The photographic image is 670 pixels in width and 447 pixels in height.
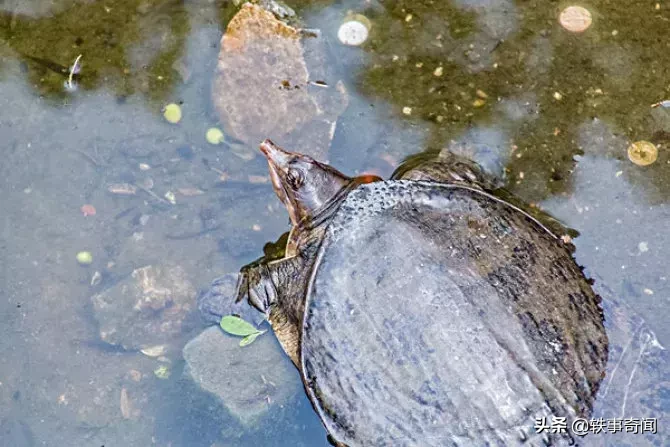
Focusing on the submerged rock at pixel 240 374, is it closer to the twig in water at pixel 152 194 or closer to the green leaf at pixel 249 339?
the green leaf at pixel 249 339

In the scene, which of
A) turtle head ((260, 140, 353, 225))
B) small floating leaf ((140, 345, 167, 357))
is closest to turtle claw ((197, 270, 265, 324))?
small floating leaf ((140, 345, 167, 357))

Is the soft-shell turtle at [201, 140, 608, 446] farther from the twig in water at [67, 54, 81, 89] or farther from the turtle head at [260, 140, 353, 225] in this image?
the twig in water at [67, 54, 81, 89]

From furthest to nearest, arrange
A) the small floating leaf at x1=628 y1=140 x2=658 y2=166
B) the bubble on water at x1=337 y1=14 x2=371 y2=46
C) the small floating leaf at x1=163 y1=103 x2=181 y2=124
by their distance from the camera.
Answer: the bubble on water at x1=337 y1=14 x2=371 y2=46 < the small floating leaf at x1=163 y1=103 x2=181 y2=124 < the small floating leaf at x1=628 y1=140 x2=658 y2=166

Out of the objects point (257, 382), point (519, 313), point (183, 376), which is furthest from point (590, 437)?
point (183, 376)

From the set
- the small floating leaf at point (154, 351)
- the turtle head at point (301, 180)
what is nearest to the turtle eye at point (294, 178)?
the turtle head at point (301, 180)

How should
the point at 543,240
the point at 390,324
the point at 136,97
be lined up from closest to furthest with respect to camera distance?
the point at 390,324 → the point at 543,240 → the point at 136,97

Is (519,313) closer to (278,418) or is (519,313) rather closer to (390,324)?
(390,324)

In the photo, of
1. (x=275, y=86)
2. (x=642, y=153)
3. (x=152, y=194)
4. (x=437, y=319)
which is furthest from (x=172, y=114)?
(x=642, y=153)
